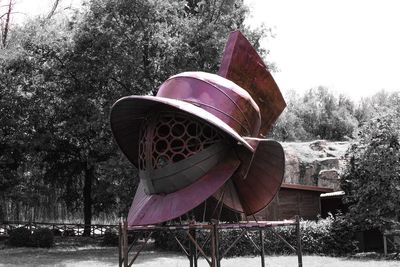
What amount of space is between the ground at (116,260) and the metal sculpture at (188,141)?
8.79 metres

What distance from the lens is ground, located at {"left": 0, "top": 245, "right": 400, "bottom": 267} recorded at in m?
17.3

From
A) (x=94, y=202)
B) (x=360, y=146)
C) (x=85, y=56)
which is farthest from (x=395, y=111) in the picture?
(x=94, y=202)

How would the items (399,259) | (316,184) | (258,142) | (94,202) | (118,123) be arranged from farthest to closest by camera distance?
(94,202) → (316,184) → (399,259) → (118,123) → (258,142)

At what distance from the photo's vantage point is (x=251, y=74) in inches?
408

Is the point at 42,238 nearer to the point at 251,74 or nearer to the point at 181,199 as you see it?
the point at 251,74

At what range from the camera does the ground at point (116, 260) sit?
1731 cm

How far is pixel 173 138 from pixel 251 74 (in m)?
2.61

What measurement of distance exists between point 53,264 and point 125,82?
887 cm

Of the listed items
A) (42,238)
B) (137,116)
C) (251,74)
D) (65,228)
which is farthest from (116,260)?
(65,228)

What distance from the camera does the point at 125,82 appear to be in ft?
77.8

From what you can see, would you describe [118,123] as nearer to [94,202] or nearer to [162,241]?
[162,241]

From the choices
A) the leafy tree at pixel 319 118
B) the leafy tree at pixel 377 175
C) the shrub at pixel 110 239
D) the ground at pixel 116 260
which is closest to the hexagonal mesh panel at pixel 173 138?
the ground at pixel 116 260

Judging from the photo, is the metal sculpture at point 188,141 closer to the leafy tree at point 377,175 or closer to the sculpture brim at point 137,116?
the sculpture brim at point 137,116

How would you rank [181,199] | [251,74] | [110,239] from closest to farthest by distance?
[181,199] → [251,74] → [110,239]
